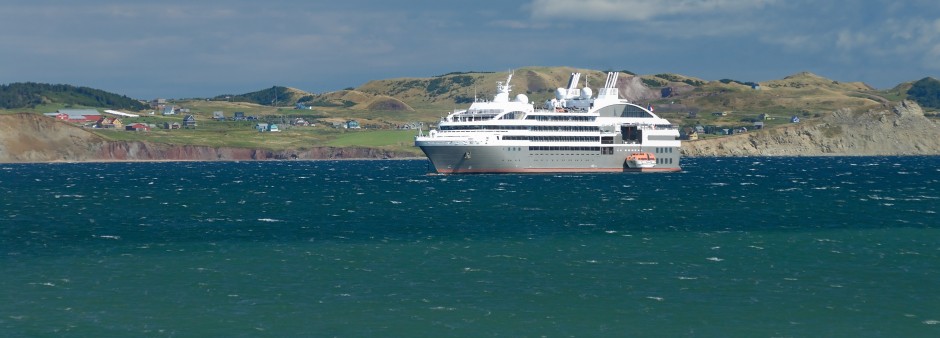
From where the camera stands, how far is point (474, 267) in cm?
5669

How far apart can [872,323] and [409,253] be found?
26.7 meters

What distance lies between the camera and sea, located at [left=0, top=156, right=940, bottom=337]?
142 feet

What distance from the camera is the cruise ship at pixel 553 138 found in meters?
146

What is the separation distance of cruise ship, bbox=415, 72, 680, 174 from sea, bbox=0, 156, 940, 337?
39.6 m

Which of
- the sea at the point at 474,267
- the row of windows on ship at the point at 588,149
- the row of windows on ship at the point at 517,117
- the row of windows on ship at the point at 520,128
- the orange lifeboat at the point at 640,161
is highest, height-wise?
the row of windows on ship at the point at 517,117

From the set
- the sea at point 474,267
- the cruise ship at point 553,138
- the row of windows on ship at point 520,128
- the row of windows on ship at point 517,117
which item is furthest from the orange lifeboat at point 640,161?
the sea at point 474,267

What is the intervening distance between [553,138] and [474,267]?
96.3 metres

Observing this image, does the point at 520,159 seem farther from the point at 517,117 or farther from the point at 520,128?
the point at 517,117

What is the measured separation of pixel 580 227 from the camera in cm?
7700

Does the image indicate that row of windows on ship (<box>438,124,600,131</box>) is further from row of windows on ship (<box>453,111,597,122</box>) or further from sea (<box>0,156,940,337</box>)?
sea (<box>0,156,940,337</box>)

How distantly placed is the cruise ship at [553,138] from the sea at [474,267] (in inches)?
1560

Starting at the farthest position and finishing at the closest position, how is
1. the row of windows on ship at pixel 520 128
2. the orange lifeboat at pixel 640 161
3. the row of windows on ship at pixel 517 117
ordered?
the orange lifeboat at pixel 640 161
the row of windows on ship at pixel 517 117
the row of windows on ship at pixel 520 128

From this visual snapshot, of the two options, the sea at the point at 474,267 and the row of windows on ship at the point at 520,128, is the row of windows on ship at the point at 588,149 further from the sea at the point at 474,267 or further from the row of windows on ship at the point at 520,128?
the sea at the point at 474,267

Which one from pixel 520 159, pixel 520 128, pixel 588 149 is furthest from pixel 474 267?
pixel 588 149
